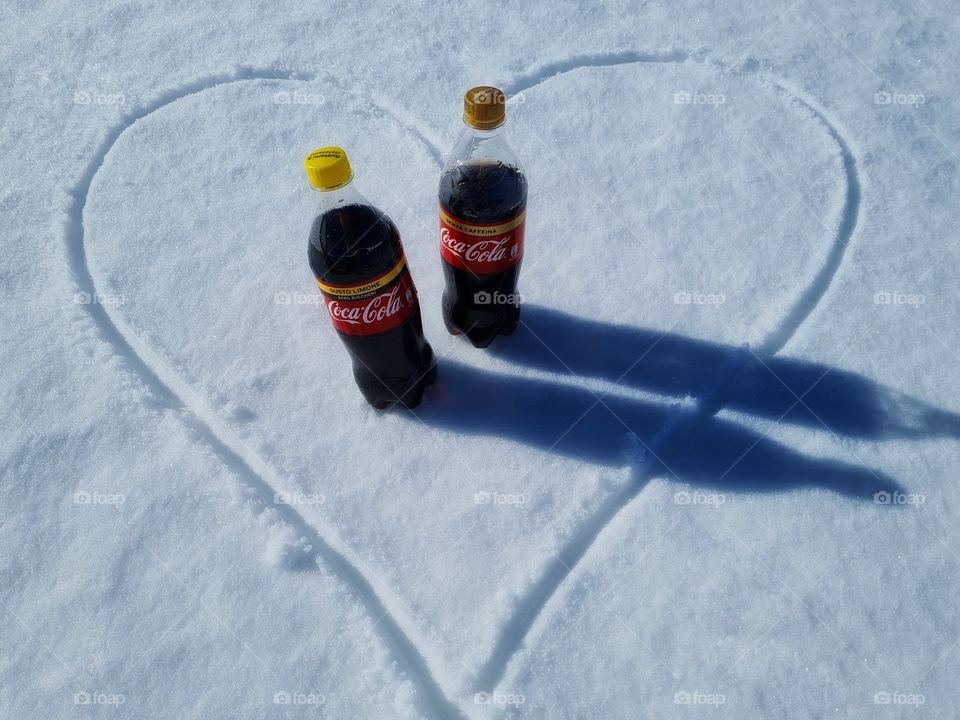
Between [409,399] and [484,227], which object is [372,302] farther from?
[409,399]

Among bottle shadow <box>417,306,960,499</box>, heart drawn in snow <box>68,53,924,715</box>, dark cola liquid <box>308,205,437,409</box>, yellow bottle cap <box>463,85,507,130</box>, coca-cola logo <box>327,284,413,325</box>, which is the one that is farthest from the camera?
bottle shadow <box>417,306,960,499</box>

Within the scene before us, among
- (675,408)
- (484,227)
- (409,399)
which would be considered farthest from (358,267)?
(675,408)

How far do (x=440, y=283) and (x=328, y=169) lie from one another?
1.19 m

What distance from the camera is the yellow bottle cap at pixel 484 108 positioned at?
6.48 feet

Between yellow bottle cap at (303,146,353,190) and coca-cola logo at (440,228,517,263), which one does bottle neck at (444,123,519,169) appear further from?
yellow bottle cap at (303,146,353,190)

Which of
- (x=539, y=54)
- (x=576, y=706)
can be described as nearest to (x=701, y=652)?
(x=576, y=706)

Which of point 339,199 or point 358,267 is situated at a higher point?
point 339,199

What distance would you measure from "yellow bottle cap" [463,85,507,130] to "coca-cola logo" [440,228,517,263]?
44 centimetres

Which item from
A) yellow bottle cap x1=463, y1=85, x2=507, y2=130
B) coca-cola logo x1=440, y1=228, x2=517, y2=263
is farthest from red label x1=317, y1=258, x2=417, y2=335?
yellow bottle cap x1=463, y1=85, x2=507, y2=130

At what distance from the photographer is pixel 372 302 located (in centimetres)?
219

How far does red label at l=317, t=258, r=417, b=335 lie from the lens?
2148 mm

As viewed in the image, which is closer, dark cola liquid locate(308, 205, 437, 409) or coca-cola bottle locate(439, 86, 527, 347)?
dark cola liquid locate(308, 205, 437, 409)

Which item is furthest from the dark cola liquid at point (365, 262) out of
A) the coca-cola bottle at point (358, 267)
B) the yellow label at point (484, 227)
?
the yellow label at point (484, 227)

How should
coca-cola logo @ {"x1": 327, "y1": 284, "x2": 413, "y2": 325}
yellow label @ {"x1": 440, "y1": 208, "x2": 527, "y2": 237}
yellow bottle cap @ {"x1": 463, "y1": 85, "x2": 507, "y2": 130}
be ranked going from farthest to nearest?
yellow label @ {"x1": 440, "y1": 208, "x2": 527, "y2": 237} → coca-cola logo @ {"x1": 327, "y1": 284, "x2": 413, "y2": 325} → yellow bottle cap @ {"x1": 463, "y1": 85, "x2": 507, "y2": 130}
